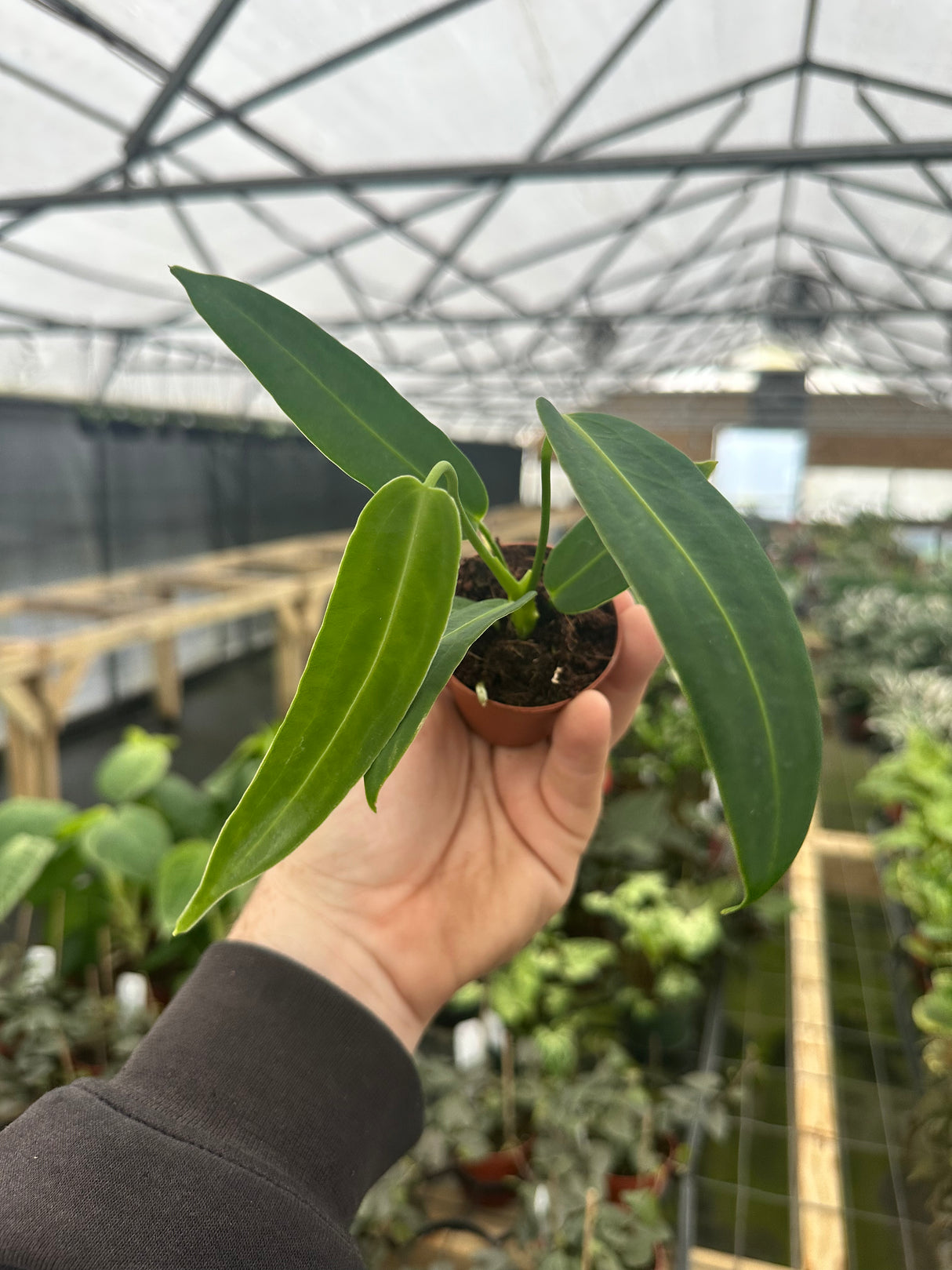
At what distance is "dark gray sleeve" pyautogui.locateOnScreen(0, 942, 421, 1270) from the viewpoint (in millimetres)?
428

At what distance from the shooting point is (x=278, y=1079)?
0.56 m

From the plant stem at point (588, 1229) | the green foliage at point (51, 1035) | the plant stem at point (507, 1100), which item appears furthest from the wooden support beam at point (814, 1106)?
the green foliage at point (51, 1035)

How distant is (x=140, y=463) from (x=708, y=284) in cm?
467

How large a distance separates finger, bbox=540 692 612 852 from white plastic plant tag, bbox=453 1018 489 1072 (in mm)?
720

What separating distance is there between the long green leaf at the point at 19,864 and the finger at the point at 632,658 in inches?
41.2

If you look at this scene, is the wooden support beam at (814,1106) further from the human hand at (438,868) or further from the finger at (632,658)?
the finger at (632,658)

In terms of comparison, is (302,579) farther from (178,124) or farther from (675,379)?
(675,379)

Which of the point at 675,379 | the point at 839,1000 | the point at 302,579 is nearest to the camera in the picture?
the point at 839,1000

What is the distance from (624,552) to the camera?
0.34m

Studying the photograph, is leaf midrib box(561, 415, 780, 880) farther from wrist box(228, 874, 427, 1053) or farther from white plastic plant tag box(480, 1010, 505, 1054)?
white plastic plant tag box(480, 1010, 505, 1054)

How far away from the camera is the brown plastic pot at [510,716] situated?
1.91 ft

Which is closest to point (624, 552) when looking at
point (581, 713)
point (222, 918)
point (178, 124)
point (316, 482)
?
point (581, 713)

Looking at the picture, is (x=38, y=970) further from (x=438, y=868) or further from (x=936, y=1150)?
(x=936, y=1150)

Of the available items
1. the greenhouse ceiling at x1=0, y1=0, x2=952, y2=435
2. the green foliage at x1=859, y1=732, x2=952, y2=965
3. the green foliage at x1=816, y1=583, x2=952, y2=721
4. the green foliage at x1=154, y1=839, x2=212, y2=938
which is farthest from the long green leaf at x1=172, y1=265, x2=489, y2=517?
the green foliage at x1=816, y1=583, x2=952, y2=721
